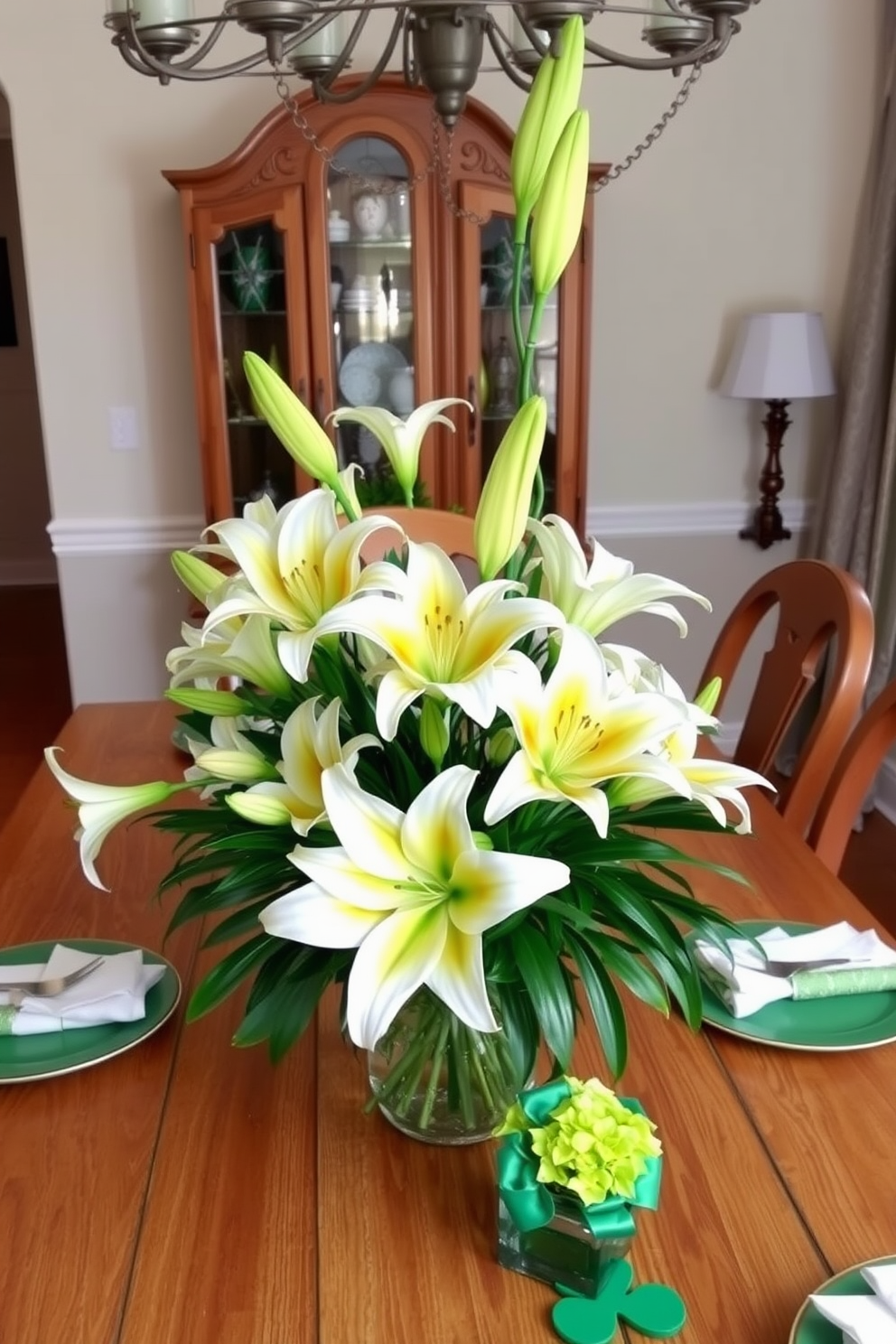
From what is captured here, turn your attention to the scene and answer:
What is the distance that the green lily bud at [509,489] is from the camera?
0.78 meters

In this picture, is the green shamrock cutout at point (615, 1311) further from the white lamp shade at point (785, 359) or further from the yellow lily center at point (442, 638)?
the white lamp shade at point (785, 359)

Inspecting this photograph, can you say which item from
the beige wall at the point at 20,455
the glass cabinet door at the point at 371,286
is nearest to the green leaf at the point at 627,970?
the glass cabinet door at the point at 371,286

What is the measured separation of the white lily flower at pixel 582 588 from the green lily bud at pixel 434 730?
139 millimetres

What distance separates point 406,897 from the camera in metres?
0.79

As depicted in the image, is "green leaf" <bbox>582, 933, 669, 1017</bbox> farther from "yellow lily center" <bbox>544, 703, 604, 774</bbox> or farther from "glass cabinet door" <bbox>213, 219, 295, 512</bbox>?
"glass cabinet door" <bbox>213, 219, 295, 512</bbox>

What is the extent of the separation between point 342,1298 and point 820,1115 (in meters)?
0.42

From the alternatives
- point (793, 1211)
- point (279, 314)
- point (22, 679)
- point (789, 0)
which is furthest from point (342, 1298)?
point (22, 679)

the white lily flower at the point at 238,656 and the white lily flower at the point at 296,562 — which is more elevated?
the white lily flower at the point at 296,562

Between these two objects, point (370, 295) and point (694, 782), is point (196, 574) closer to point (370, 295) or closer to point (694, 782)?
point (694, 782)

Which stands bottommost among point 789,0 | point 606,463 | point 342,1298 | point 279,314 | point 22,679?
point 22,679

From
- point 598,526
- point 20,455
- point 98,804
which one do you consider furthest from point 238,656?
point 20,455

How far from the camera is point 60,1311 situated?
82 cm

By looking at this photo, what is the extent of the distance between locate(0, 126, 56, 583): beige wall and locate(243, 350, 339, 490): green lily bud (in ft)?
17.2

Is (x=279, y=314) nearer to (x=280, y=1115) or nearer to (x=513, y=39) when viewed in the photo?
(x=513, y=39)
